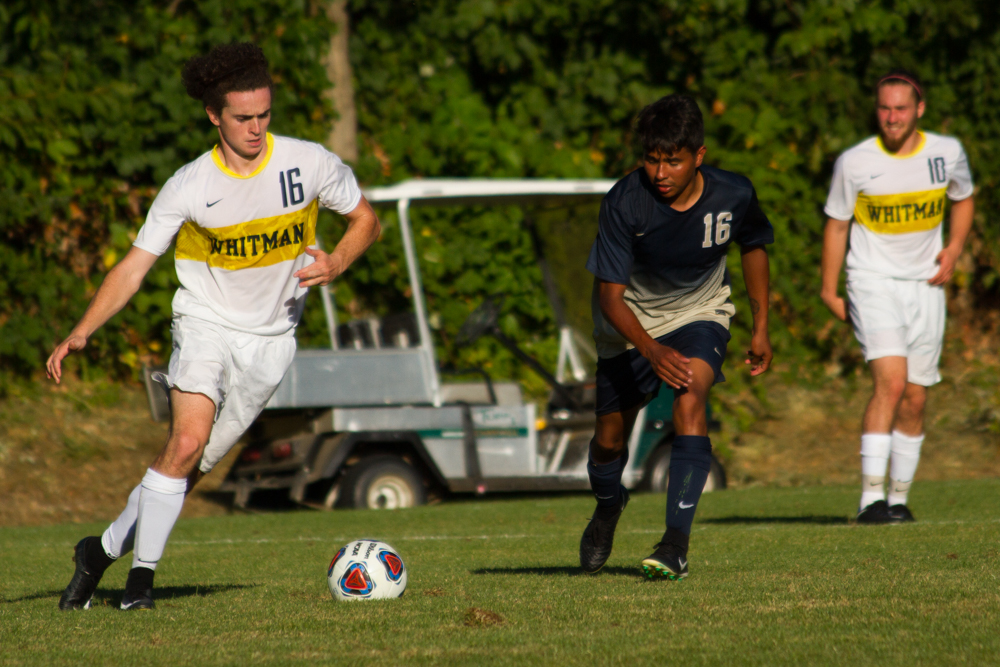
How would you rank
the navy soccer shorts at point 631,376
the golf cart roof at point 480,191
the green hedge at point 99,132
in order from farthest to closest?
1. the green hedge at point 99,132
2. the golf cart roof at point 480,191
3. the navy soccer shorts at point 631,376

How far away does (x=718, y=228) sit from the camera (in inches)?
197

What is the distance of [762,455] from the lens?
42.5 feet

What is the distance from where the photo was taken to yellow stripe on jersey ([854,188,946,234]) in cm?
704

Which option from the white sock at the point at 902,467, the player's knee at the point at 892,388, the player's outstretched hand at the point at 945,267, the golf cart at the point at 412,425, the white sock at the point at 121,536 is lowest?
the golf cart at the point at 412,425

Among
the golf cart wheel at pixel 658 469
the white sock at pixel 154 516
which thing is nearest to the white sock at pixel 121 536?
the white sock at pixel 154 516

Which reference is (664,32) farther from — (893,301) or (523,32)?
(893,301)

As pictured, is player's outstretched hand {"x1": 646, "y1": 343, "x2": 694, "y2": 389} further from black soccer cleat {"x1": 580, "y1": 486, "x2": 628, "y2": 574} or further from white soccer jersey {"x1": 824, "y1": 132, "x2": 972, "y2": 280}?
white soccer jersey {"x1": 824, "y1": 132, "x2": 972, "y2": 280}

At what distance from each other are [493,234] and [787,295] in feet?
10.2

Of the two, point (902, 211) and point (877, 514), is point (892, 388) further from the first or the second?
point (902, 211)

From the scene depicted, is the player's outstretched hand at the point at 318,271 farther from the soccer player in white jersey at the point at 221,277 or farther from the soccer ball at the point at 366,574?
the soccer ball at the point at 366,574

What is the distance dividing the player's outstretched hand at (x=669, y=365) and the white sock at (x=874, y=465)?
2503 millimetres

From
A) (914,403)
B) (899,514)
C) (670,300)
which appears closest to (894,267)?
(914,403)

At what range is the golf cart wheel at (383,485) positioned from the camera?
9.80 meters

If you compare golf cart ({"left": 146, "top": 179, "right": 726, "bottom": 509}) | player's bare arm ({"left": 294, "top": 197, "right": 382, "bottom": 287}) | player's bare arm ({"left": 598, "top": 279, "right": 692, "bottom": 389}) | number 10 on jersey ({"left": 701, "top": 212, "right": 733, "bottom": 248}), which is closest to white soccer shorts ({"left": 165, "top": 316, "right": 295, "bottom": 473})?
player's bare arm ({"left": 294, "top": 197, "right": 382, "bottom": 287})
